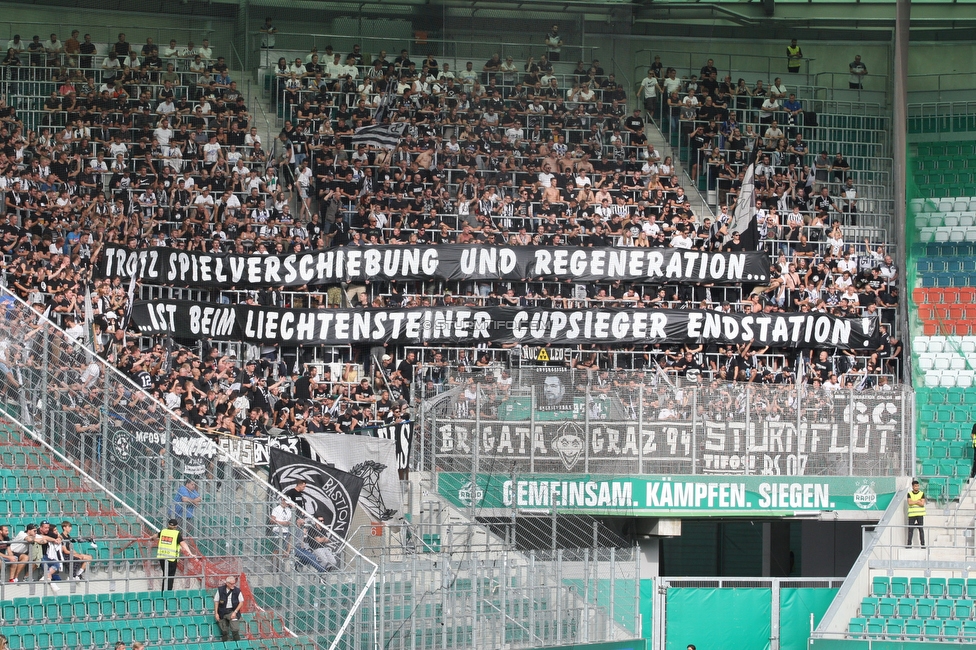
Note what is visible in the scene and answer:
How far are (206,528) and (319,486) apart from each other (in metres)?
1.89

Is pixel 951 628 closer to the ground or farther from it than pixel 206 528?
closer to the ground

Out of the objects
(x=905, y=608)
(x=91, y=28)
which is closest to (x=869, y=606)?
(x=905, y=608)

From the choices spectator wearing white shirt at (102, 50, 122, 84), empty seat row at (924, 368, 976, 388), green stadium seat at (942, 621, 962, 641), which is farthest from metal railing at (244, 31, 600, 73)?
green stadium seat at (942, 621, 962, 641)

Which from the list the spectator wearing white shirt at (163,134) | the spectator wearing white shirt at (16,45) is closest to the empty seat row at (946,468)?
the spectator wearing white shirt at (163,134)

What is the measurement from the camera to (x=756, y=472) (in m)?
25.2

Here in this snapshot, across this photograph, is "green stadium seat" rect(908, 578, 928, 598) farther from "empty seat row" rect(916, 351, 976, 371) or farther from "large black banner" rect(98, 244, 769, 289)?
"large black banner" rect(98, 244, 769, 289)

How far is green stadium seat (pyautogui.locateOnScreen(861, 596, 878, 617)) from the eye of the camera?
2355cm

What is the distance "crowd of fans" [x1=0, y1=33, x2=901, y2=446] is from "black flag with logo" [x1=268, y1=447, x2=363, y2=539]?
352 cm

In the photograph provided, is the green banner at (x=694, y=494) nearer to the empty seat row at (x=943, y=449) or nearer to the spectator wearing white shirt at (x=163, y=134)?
the empty seat row at (x=943, y=449)

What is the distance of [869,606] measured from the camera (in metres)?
23.6

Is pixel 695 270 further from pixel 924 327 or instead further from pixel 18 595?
pixel 18 595

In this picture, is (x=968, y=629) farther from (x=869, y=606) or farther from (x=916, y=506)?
(x=916, y=506)

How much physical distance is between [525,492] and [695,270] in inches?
261

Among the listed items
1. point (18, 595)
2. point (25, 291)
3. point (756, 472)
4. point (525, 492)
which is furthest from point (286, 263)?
point (18, 595)
